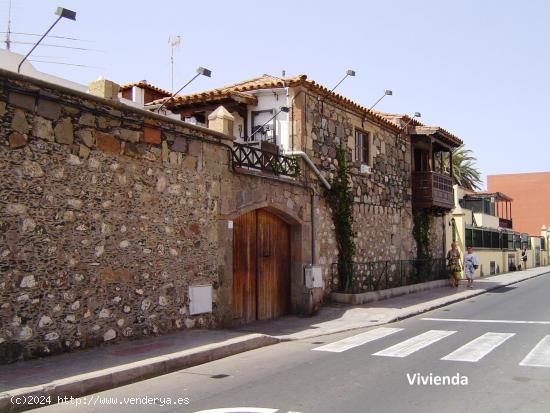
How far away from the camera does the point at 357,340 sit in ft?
31.5

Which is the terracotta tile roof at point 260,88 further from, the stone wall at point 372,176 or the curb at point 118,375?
the curb at point 118,375

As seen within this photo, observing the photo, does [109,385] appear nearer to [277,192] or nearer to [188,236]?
[188,236]

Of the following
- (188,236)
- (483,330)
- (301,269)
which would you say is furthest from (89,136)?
(483,330)

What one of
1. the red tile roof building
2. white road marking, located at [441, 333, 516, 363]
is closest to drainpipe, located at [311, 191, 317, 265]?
white road marking, located at [441, 333, 516, 363]

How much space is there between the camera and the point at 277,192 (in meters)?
12.4

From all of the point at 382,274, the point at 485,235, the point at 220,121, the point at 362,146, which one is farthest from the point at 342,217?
the point at 485,235

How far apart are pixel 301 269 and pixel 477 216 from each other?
21766 mm

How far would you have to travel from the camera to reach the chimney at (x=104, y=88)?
8656mm

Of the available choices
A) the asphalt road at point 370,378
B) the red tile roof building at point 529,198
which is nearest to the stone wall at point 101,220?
the asphalt road at point 370,378

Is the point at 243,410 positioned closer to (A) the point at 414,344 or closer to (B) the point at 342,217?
(A) the point at 414,344

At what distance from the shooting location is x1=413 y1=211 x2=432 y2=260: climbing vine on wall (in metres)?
21.0

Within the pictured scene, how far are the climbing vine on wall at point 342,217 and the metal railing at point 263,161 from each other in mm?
2144

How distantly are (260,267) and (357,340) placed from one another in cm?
340

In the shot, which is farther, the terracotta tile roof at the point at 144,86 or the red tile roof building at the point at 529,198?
the red tile roof building at the point at 529,198
